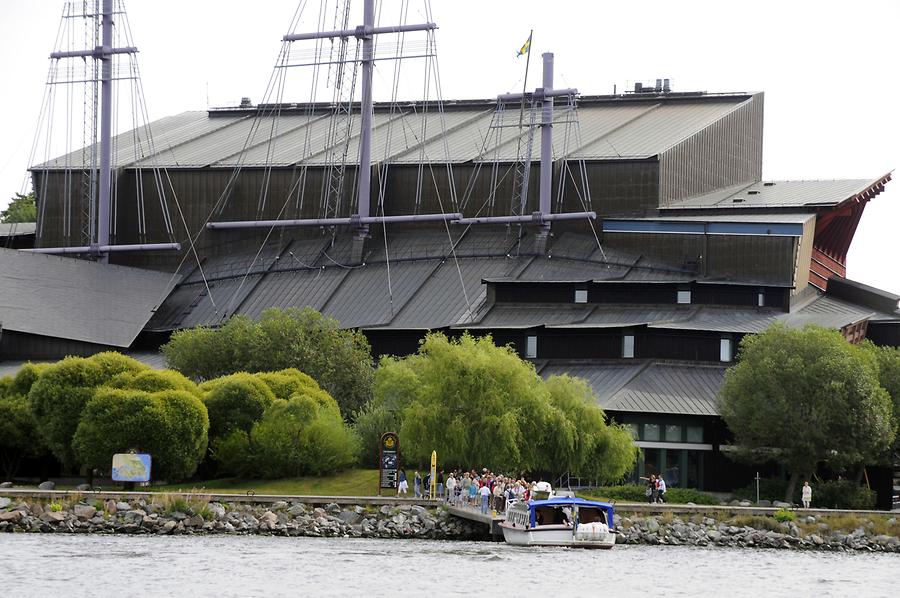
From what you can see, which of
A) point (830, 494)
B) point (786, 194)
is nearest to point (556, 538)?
point (830, 494)

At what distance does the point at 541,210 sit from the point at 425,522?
42.0 metres

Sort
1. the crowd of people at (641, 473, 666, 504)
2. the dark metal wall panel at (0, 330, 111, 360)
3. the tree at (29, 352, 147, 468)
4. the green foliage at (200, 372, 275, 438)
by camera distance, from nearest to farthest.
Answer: the crowd of people at (641, 473, 666, 504) → the tree at (29, 352, 147, 468) → the green foliage at (200, 372, 275, 438) → the dark metal wall panel at (0, 330, 111, 360)

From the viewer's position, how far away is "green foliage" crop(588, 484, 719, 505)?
88.6 metres

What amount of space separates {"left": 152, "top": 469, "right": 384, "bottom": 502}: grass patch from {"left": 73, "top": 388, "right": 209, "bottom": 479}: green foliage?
59.2 inches

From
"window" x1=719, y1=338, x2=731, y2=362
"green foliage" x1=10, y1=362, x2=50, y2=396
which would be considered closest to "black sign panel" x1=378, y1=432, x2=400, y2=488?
"green foliage" x1=10, y1=362, x2=50, y2=396

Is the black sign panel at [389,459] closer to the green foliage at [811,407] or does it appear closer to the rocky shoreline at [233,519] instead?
the rocky shoreline at [233,519]

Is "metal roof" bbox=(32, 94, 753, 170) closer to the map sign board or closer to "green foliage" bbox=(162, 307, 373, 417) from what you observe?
"green foliage" bbox=(162, 307, 373, 417)

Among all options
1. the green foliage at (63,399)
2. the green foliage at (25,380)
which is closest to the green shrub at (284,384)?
the green foliage at (63,399)

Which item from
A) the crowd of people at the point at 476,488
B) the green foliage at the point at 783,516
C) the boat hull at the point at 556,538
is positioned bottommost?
the boat hull at the point at 556,538

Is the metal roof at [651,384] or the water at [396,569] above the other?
the metal roof at [651,384]

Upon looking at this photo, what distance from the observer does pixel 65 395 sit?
3533 inches

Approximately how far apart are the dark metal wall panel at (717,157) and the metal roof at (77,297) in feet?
105

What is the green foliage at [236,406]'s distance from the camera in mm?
91312

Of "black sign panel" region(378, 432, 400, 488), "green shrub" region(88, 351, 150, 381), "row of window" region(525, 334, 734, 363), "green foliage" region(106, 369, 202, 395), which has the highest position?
"row of window" region(525, 334, 734, 363)
